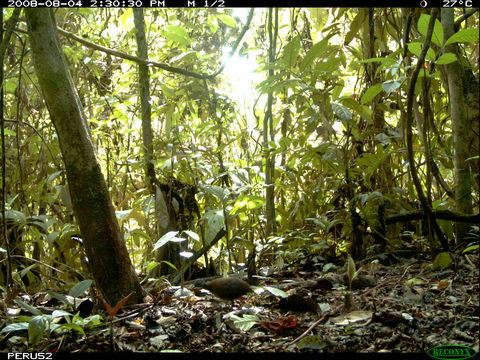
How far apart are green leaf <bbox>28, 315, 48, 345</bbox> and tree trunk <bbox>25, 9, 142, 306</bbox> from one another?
0.29 meters

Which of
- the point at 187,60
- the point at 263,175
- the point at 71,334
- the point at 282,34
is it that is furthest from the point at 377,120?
the point at 71,334

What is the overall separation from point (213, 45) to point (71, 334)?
2.68 metres

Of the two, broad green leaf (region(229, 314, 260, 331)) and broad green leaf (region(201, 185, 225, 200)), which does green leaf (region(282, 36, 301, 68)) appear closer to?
broad green leaf (region(201, 185, 225, 200))

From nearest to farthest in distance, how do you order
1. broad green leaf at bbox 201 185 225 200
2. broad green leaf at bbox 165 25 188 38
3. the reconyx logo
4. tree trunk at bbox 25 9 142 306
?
1. the reconyx logo
2. tree trunk at bbox 25 9 142 306
3. broad green leaf at bbox 201 185 225 200
4. broad green leaf at bbox 165 25 188 38

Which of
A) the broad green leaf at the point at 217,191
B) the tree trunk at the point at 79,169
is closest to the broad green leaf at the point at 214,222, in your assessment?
the broad green leaf at the point at 217,191

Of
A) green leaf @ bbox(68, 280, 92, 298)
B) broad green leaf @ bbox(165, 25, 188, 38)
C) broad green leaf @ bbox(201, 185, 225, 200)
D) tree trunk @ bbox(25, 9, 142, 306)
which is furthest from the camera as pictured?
broad green leaf @ bbox(165, 25, 188, 38)

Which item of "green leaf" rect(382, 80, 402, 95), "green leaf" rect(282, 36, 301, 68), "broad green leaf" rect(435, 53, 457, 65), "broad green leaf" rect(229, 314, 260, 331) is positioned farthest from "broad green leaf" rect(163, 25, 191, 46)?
"broad green leaf" rect(229, 314, 260, 331)

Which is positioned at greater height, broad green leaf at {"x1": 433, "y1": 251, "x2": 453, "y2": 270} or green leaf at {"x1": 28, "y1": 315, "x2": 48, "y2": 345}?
green leaf at {"x1": 28, "y1": 315, "x2": 48, "y2": 345}

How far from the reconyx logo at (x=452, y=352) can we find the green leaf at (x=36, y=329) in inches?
34.9

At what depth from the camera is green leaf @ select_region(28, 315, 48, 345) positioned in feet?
3.54

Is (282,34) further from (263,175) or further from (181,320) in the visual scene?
(181,320)

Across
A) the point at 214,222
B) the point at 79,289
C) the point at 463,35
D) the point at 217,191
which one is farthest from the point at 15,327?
the point at 463,35

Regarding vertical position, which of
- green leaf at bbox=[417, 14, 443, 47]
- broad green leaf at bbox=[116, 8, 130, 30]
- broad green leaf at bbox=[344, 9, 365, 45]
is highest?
broad green leaf at bbox=[116, 8, 130, 30]

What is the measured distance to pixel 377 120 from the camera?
2400mm
